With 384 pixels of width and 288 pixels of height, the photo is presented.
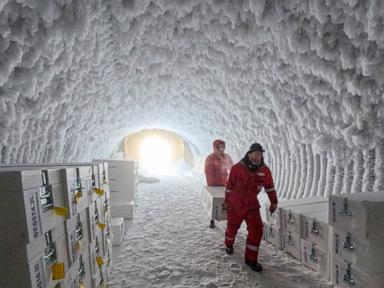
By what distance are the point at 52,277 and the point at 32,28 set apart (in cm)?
219

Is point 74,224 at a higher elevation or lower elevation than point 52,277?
higher

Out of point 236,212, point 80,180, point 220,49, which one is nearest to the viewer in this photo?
point 80,180

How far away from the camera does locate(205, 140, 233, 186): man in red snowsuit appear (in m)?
4.49

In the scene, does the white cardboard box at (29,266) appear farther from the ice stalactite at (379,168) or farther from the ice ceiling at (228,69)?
the ice stalactite at (379,168)

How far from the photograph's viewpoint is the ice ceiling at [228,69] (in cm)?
249

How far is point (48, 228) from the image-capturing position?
144 centimetres

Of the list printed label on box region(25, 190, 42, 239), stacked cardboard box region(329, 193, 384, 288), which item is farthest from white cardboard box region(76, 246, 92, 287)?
stacked cardboard box region(329, 193, 384, 288)

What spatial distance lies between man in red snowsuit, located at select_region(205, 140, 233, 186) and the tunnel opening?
13396mm

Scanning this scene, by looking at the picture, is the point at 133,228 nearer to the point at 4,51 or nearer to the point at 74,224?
the point at 74,224

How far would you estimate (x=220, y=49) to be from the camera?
150 inches

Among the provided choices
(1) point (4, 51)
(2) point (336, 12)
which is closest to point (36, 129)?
(1) point (4, 51)

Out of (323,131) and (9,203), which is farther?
(323,131)

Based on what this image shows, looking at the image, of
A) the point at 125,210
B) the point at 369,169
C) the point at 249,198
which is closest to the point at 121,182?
the point at 125,210

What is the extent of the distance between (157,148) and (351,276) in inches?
699
